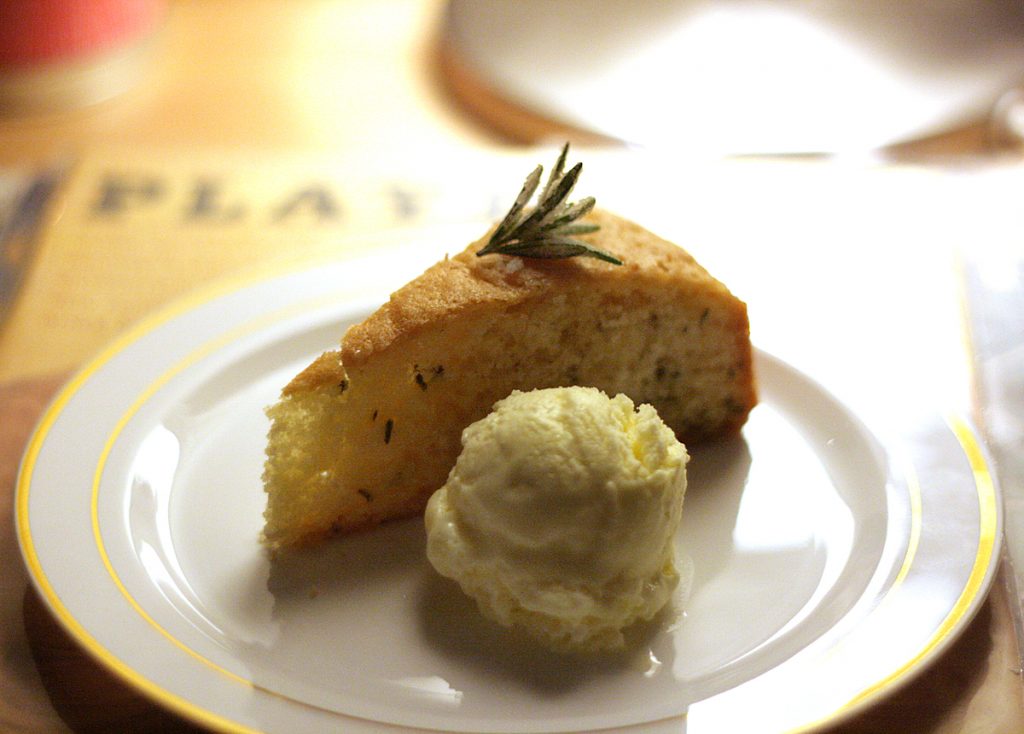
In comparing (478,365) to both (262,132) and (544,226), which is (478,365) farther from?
(262,132)

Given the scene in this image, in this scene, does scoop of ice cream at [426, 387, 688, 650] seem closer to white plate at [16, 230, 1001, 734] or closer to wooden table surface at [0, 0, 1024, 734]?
white plate at [16, 230, 1001, 734]

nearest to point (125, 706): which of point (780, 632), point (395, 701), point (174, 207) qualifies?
point (395, 701)

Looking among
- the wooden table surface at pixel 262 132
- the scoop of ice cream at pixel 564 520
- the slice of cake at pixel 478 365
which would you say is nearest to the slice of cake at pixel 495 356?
the slice of cake at pixel 478 365

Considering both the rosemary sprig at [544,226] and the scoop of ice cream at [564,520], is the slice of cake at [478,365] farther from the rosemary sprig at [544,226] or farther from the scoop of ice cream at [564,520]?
the scoop of ice cream at [564,520]

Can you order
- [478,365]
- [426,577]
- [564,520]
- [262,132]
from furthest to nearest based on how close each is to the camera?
[262,132]
[478,365]
[426,577]
[564,520]

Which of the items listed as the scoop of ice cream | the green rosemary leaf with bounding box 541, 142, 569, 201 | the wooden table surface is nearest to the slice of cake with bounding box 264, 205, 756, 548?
the green rosemary leaf with bounding box 541, 142, 569, 201

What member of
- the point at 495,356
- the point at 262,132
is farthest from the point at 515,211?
the point at 262,132
